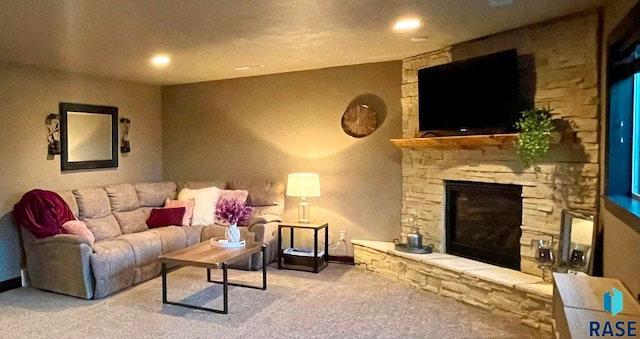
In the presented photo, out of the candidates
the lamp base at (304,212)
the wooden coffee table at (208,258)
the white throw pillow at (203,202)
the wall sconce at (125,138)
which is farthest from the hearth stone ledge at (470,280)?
the wall sconce at (125,138)

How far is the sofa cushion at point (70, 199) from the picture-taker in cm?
466

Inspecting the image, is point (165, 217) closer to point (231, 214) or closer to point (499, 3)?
point (231, 214)

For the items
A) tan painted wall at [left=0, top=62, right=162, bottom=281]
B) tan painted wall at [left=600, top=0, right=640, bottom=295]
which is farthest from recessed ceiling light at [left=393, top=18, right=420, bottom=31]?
tan painted wall at [left=0, top=62, right=162, bottom=281]

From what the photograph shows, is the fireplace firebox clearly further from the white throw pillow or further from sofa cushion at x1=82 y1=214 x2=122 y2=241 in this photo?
sofa cushion at x1=82 y1=214 x2=122 y2=241

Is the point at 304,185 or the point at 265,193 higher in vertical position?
the point at 304,185

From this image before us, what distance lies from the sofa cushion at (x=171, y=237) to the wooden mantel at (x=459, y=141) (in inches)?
103

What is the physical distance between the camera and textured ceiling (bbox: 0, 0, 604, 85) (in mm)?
2883

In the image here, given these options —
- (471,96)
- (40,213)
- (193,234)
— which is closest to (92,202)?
(40,213)

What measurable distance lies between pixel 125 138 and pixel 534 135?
4.91 meters

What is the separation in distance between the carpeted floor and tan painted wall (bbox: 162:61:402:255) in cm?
101

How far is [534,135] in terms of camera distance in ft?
11.2

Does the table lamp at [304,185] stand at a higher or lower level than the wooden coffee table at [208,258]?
higher

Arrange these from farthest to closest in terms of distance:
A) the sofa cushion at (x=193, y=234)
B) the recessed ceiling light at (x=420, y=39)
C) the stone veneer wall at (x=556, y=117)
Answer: the sofa cushion at (x=193, y=234), the recessed ceiling light at (x=420, y=39), the stone veneer wall at (x=556, y=117)

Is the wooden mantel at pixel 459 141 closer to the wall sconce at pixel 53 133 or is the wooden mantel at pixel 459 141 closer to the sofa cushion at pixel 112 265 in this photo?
the sofa cushion at pixel 112 265
